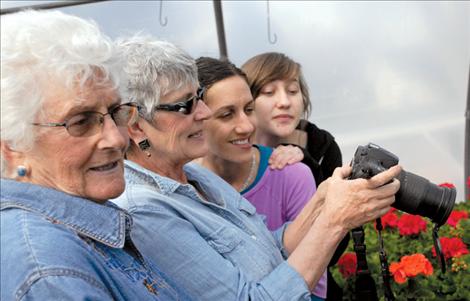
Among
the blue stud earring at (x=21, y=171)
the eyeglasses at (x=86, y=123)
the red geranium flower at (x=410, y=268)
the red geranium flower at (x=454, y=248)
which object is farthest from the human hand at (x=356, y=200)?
the red geranium flower at (x=454, y=248)

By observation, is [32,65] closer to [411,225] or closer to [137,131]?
[137,131]

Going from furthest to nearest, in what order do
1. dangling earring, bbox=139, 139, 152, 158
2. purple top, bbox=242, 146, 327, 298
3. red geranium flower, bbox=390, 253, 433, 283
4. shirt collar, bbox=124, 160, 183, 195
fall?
red geranium flower, bbox=390, 253, 433, 283
purple top, bbox=242, 146, 327, 298
dangling earring, bbox=139, 139, 152, 158
shirt collar, bbox=124, 160, 183, 195

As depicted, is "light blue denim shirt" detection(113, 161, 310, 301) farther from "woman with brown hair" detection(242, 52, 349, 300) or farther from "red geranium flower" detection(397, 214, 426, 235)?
"red geranium flower" detection(397, 214, 426, 235)

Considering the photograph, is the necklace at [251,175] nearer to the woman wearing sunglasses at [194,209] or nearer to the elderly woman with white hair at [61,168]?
the woman wearing sunglasses at [194,209]

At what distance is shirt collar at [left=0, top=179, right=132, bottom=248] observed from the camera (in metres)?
1.00

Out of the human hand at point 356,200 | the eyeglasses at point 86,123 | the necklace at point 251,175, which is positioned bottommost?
the necklace at point 251,175

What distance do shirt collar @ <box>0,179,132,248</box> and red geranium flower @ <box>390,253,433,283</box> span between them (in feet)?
5.25

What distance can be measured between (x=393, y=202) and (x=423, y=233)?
1.48m

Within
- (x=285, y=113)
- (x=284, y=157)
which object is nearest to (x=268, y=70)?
(x=285, y=113)

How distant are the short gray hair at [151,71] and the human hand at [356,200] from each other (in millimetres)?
→ 496

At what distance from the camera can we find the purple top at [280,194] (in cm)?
211

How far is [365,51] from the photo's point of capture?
3.99m

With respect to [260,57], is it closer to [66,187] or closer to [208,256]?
[208,256]

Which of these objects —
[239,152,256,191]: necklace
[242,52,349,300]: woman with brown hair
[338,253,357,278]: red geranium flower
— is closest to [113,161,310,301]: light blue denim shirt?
[239,152,256,191]: necklace
